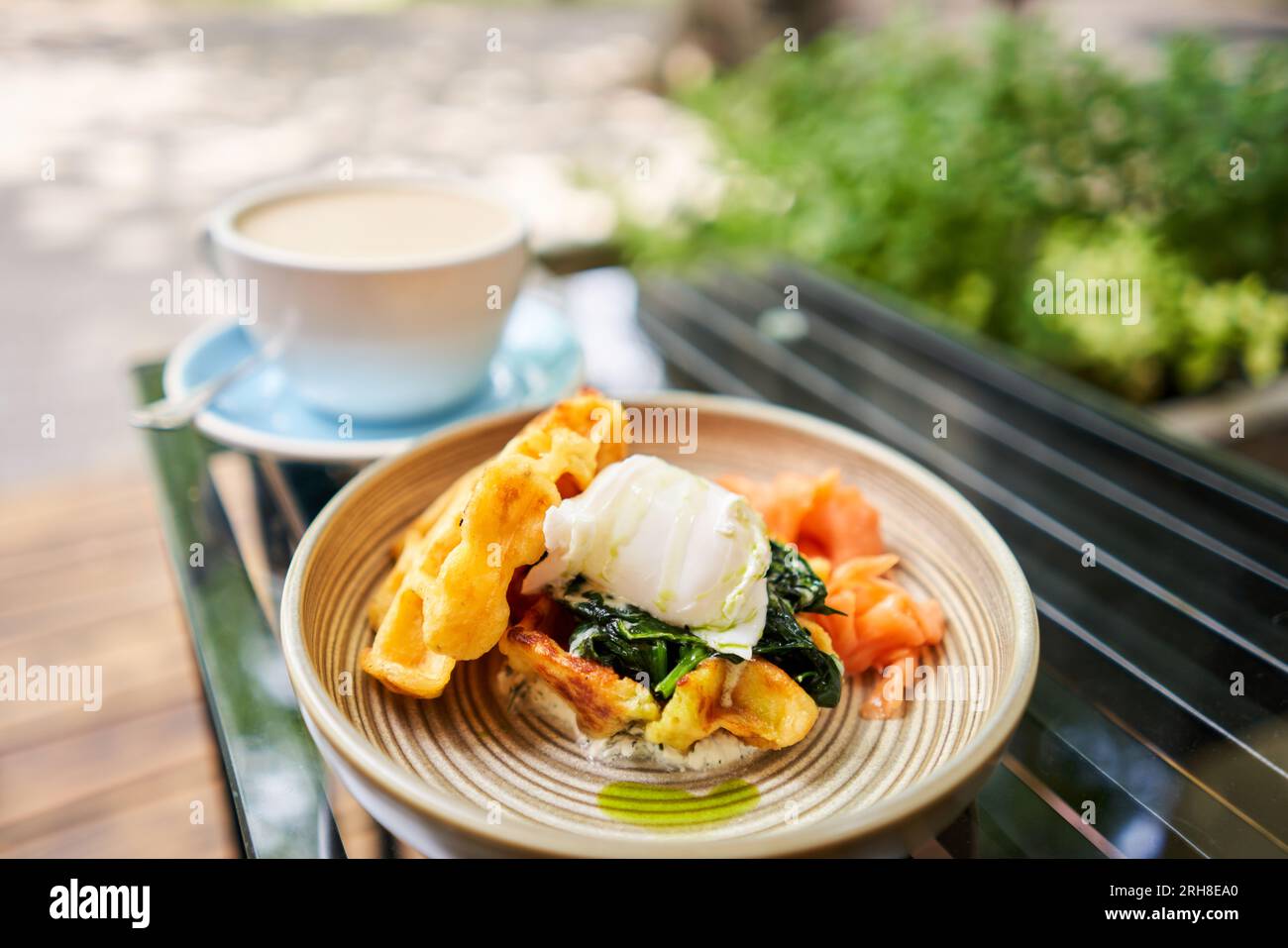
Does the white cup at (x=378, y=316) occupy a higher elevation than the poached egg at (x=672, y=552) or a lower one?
higher

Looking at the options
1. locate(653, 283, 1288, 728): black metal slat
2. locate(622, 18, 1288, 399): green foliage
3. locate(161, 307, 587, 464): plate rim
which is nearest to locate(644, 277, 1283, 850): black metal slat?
locate(653, 283, 1288, 728): black metal slat

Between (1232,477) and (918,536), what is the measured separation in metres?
0.66

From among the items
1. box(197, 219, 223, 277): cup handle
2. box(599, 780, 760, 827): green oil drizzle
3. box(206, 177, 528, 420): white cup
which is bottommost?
box(599, 780, 760, 827): green oil drizzle

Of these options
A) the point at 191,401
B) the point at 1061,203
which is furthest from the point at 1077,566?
the point at 1061,203

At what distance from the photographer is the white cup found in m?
1.27

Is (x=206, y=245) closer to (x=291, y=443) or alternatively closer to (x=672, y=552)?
(x=291, y=443)

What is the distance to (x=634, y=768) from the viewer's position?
0.89 m

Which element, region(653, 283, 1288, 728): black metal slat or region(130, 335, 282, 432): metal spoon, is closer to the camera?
region(653, 283, 1288, 728): black metal slat

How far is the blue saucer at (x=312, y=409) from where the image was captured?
50.6 inches

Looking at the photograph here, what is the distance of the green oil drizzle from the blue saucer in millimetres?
558

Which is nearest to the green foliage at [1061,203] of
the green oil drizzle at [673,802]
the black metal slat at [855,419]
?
the black metal slat at [855,419]

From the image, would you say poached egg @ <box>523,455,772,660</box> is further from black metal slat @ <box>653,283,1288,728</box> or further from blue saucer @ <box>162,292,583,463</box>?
black metal slat @ <box>653,283,1288,728</box>

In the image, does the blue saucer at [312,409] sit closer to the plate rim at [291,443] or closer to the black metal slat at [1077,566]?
the plate rim at [291,443]

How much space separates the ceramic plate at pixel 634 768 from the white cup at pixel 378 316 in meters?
0.25
